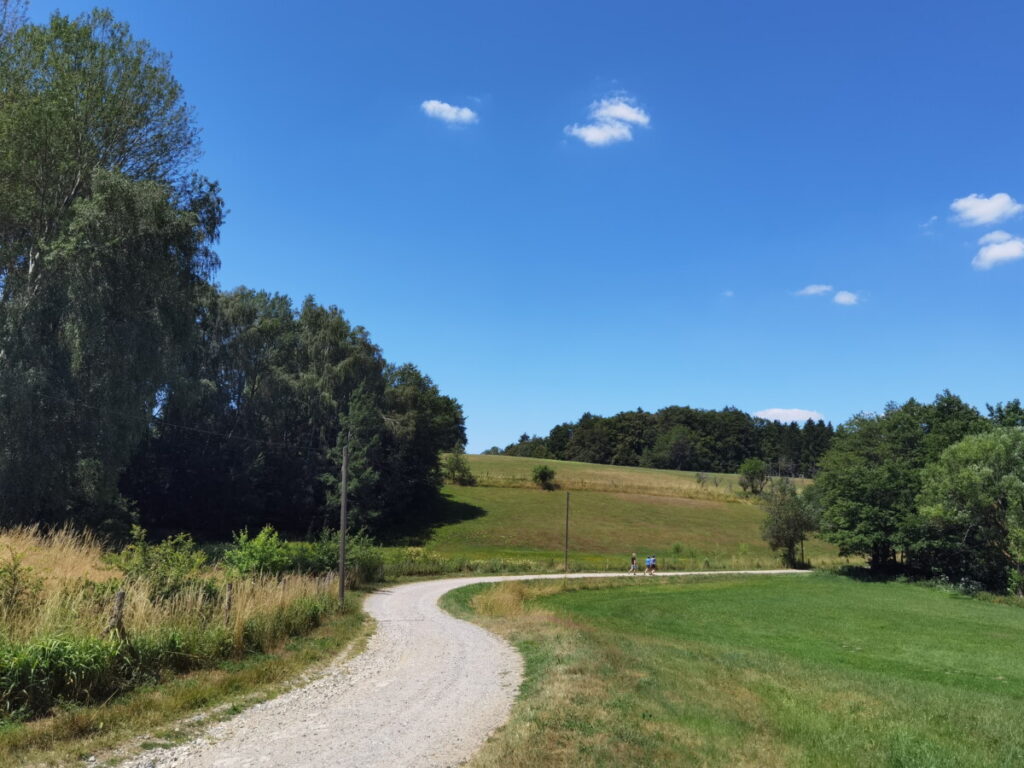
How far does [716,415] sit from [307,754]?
614 ft

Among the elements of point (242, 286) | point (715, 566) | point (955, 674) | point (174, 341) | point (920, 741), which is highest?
point (242, 286)

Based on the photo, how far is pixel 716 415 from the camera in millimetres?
183500

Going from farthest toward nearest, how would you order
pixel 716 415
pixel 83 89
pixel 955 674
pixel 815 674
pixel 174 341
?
1. pixel 716 415
2. pixel 174 341
3. pixel 83 89
4. pixel 955 674
5. pixel 815 674

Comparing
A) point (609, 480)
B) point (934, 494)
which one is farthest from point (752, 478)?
point (934, 494)

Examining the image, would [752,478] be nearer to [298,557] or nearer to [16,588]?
[298,557]

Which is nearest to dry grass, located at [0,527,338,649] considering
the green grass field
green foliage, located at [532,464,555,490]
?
the green grass field

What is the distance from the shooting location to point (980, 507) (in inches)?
1752

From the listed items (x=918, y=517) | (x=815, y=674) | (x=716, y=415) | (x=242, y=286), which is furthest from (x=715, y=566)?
(x=716, y=415)

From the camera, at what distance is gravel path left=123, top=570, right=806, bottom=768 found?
7039 millimetres

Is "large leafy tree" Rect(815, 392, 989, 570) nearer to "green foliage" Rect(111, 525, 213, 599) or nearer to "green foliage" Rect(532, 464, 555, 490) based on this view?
"green foliage" Rect(532, 464, 555, 490)

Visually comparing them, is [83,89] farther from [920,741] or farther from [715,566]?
[715,566]

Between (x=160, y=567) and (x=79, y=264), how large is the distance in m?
19.7

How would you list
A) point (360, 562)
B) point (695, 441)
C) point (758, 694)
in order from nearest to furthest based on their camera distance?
point (758, 694)
point (360, 562)
point (695, 441)

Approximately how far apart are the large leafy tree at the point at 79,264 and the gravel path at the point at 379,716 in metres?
19.4
